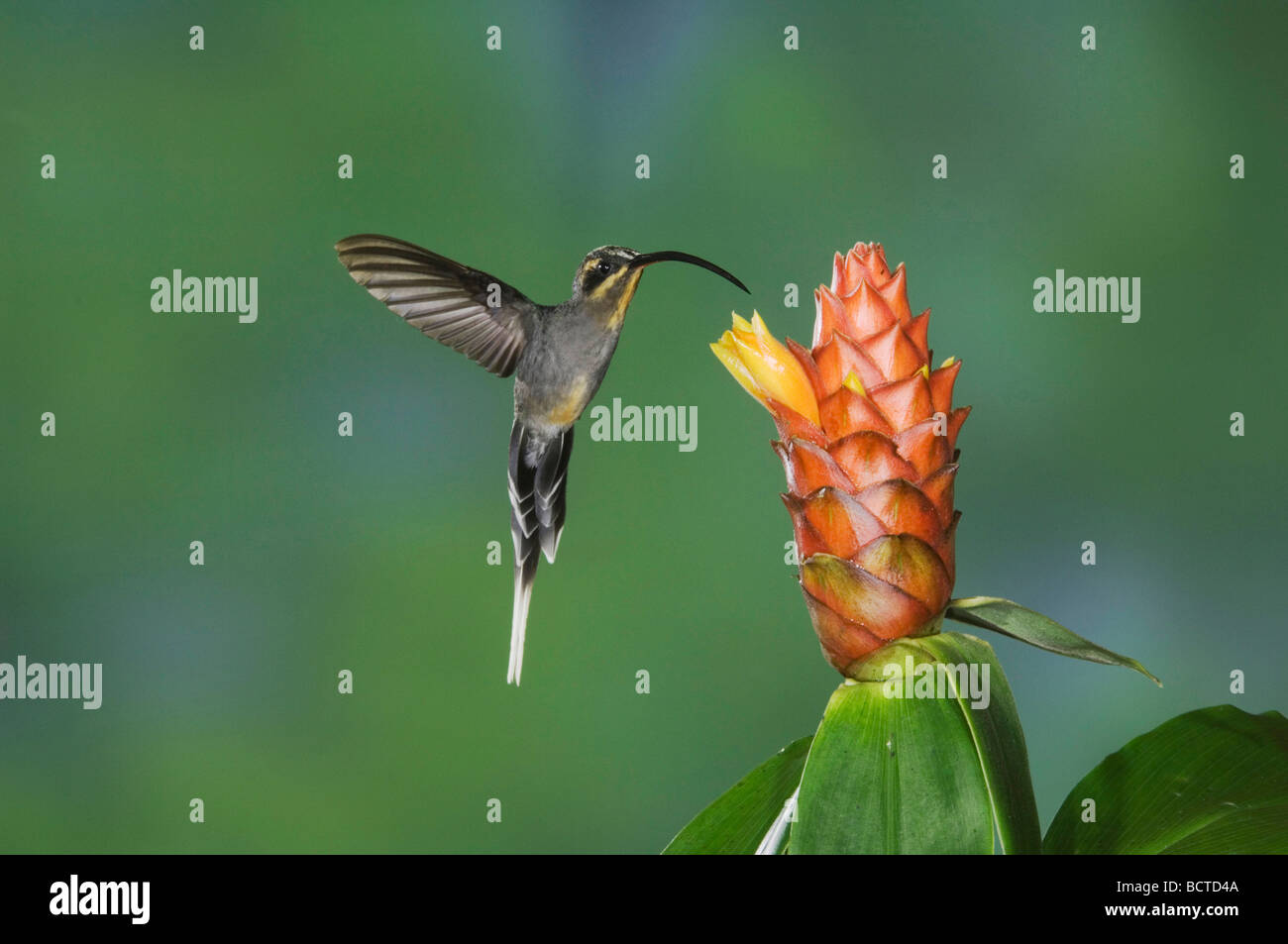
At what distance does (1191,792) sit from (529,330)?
0.70 m

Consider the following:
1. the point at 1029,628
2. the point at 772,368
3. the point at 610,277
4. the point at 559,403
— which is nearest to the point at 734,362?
the point at 772,368

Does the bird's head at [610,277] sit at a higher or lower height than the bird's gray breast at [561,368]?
higher

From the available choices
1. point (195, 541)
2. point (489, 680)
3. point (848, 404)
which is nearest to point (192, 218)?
point (195, 541)

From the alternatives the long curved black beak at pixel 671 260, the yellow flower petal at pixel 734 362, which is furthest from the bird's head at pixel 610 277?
the yellow flower petal at pixel 734 362

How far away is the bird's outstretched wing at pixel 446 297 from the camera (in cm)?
103

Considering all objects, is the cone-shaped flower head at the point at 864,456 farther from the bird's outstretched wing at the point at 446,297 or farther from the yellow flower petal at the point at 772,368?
the bird's outstretched wing at the point at 446,297

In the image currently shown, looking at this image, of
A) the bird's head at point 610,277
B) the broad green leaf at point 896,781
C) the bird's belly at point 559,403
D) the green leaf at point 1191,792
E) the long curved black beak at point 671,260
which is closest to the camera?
the broad green leaf at point 896,781

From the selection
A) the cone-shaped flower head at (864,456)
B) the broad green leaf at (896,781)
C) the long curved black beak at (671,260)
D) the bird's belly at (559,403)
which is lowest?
the broad green leaf at (896,781)

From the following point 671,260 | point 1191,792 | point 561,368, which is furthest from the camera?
point 561,368

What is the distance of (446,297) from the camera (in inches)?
44.1

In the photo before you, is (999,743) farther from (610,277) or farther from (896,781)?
(610,277)
